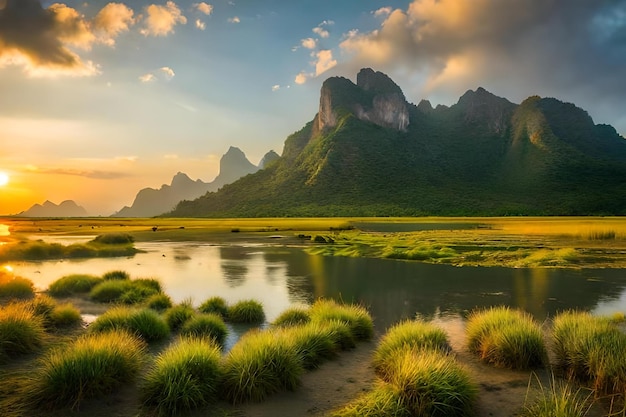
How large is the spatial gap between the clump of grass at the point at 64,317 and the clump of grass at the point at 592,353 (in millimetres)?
15347

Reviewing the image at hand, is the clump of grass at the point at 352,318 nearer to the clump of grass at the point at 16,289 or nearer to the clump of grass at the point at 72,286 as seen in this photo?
the clump of grass at the point at 72,286

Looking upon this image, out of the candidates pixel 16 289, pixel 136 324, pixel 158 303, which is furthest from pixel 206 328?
pixel 16 289

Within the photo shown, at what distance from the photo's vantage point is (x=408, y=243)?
150 feet

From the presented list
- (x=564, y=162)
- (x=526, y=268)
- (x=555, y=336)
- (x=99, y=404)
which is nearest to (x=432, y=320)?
(x=555, y=336)

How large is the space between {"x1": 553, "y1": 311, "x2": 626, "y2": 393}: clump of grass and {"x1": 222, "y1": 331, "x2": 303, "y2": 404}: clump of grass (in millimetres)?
6512

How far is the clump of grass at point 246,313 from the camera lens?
15749mm

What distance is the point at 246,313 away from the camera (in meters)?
15.9

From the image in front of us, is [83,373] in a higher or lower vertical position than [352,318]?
higher

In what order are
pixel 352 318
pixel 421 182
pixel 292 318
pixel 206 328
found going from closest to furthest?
1. pixel 206 328
2. pixel 352 318
3. pixel 292 318
4. pixel 421 182

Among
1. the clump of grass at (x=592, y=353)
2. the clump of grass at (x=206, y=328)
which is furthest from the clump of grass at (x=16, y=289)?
the clump of grass at (x=592, y=353)

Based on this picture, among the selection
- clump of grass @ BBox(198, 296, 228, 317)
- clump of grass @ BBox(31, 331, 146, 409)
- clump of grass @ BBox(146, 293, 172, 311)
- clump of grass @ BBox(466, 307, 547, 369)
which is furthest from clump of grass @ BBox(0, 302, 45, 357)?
clump of grass @ BBox(466, 307, 547, 369)

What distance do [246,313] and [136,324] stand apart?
14.2 ft

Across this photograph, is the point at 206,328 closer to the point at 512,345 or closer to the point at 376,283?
the point at 512,345

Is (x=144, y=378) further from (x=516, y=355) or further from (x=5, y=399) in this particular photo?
(x=516, y=355)
